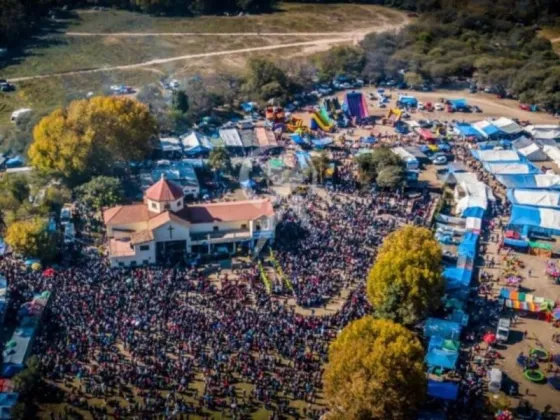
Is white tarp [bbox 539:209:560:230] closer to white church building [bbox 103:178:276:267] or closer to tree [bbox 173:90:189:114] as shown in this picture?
white church building [bbox 103:178:276:267]

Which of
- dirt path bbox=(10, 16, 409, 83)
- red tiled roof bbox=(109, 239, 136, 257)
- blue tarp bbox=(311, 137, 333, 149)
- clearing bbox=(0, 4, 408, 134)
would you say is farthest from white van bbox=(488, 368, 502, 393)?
dirt path bbox=(10, 16, 409, 83)

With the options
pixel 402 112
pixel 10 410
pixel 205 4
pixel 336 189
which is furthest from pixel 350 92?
pixel 10 410

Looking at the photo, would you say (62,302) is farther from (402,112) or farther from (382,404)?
(402,112)

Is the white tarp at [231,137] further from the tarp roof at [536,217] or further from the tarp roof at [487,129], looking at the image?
the tarp roof at [536,217]

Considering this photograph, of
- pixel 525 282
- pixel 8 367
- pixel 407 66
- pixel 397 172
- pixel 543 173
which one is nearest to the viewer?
pixel 8 367

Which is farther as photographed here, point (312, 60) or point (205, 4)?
point (205, 4)

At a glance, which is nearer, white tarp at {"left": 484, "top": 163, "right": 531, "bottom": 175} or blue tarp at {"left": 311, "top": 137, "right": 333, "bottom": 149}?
white tarp at {"left": 484, "top": 163, "right": 531, "bottom": 175}

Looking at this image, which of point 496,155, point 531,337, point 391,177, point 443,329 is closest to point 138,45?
point 391,177

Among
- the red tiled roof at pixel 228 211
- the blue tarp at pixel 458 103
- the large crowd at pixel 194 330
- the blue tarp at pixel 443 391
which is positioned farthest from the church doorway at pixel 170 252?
the blue tarp at pixel 458 103
